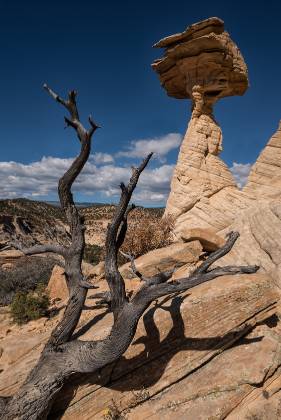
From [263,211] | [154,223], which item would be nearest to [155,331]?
[263,211]

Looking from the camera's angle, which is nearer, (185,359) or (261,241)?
(185,359)

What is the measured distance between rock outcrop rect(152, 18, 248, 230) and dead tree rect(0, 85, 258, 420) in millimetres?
8717

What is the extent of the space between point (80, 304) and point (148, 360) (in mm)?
1737

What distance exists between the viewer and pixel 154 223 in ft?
45.0

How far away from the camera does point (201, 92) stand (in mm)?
16531

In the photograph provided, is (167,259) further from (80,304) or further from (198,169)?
(198,169)

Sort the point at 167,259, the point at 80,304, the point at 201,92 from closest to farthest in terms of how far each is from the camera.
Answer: the point at 80,304, the point at 167,259, the point at 201,92

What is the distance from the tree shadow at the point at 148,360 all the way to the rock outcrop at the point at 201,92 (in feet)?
28.4

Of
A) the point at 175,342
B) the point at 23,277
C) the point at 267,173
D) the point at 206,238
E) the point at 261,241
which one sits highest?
the point at 267,173

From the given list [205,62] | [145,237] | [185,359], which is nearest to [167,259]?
[145,237]

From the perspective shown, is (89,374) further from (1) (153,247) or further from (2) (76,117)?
(1) (153,247)

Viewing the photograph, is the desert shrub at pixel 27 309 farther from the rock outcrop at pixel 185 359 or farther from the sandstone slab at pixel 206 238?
the sandstone slab at pixel 206 238

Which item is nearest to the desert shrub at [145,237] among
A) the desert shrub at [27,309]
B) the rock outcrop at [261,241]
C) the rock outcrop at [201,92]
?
the rock outcrop at [201,92]

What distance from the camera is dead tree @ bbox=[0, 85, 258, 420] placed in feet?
18.3
